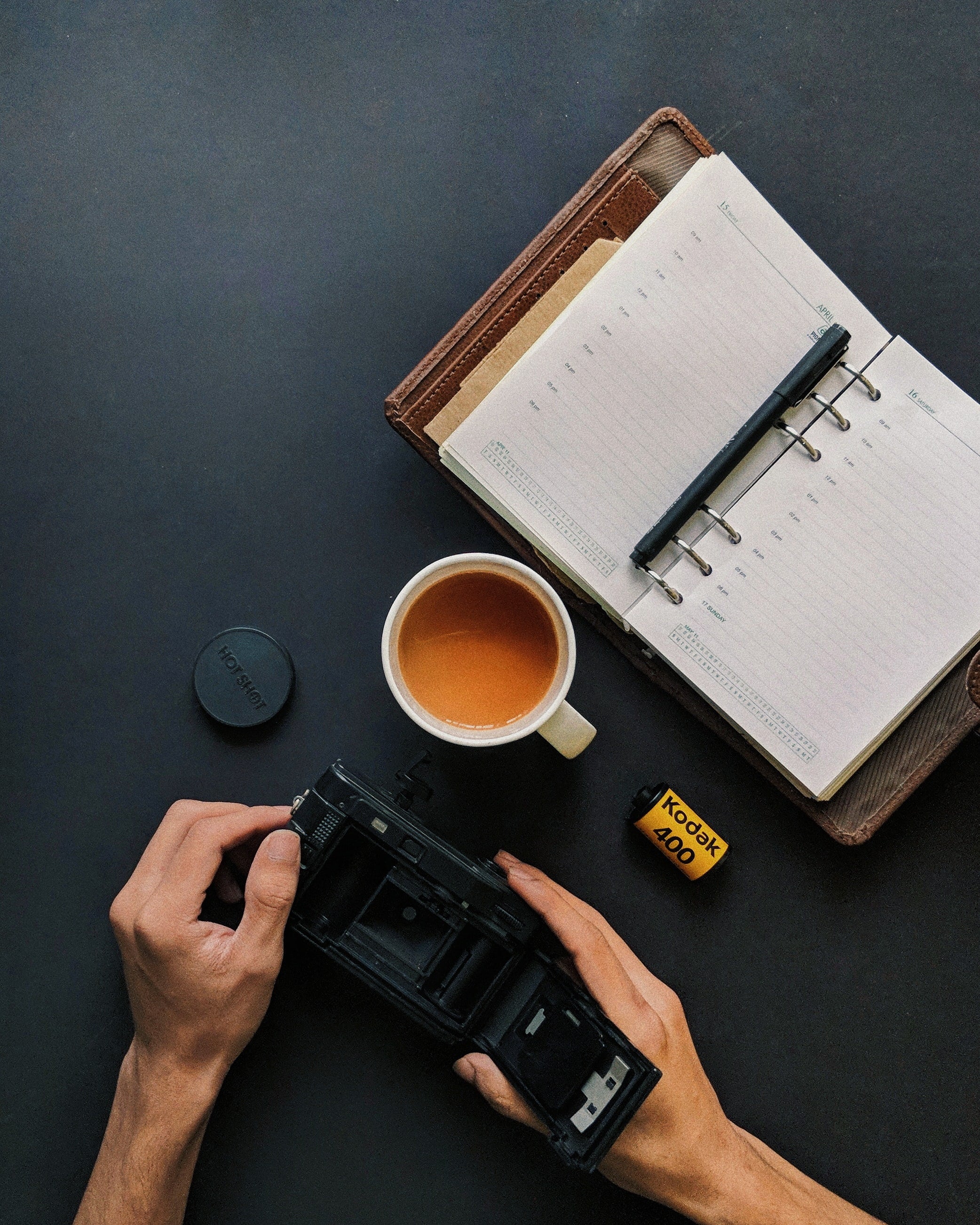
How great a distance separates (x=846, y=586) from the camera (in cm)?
102

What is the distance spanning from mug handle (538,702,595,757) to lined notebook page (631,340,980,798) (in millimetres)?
128

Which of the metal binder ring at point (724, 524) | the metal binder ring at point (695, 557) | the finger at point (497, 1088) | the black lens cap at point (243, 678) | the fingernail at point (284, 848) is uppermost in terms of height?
the metal binder ring at point (724, 524)

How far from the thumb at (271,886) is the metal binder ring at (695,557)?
1.77 feet

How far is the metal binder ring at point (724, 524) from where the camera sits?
3.33ft

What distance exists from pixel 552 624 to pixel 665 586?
15 centimetres

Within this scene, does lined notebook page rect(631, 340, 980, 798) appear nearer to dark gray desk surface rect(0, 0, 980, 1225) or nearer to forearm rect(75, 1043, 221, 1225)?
dark gray desk surface rect(0, 0, 980, 1225)

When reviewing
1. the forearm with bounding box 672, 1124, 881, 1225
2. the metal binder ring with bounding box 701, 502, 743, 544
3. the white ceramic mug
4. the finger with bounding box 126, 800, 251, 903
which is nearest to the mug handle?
the white ceramic mug

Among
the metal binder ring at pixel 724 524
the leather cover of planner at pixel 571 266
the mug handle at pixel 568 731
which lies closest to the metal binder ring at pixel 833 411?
the metal binder ring at pixel 724 524

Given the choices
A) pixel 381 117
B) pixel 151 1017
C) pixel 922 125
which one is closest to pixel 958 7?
pixel 922 125

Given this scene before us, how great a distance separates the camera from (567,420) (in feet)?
3.34

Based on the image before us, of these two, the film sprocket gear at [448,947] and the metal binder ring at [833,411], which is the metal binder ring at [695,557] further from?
the film sprocket gear at [448,947]

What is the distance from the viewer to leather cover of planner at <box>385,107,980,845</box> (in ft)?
3.35

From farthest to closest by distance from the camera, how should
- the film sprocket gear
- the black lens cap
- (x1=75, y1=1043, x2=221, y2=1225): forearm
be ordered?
the black lens cap < (x1=75, y1=1043, x2=221, y2=1225): forearm < the film sprocket gear

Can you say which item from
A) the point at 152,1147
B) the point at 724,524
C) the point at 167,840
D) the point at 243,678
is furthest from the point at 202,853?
the point at 724,524
